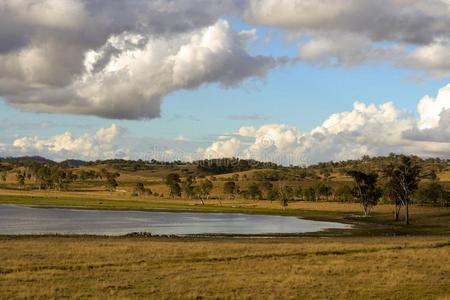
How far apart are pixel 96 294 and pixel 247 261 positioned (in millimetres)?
17231

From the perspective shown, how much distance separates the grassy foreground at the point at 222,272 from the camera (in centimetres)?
3164

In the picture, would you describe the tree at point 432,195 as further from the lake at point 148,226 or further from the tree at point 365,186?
the lake at point 148,226

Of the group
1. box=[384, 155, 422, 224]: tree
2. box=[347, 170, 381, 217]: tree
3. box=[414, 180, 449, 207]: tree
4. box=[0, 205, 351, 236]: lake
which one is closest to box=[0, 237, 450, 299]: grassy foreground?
box=[0, 205, 351, 236]: lake

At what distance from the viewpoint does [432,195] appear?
184625 millimetres

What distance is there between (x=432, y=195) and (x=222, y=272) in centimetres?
15857

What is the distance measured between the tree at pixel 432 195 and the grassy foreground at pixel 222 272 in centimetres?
13458

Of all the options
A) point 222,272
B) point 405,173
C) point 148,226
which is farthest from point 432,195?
point 222,272

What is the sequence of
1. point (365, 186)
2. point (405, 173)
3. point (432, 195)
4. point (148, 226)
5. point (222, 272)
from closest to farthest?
1. point (222, 272)
2. point (148, 226)
3. point (405, 173)
4. point (365, 186)
5. point (432, 195)

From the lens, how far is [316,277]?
3741 centimetres

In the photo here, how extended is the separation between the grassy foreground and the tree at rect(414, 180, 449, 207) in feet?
442

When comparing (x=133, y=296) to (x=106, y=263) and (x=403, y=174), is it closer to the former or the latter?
(x=106, y=263)

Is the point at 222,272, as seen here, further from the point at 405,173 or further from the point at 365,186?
the point at 365,186

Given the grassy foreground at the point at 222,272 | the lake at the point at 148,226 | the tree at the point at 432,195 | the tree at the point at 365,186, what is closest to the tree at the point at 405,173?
the lake at the point at 148,226

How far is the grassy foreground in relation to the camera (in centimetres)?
3164
